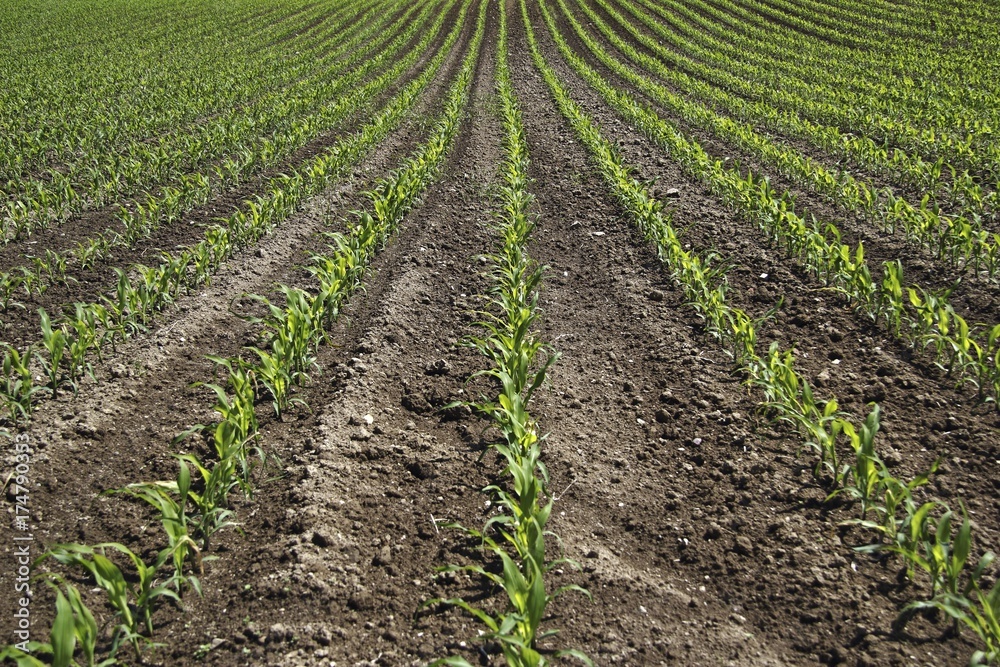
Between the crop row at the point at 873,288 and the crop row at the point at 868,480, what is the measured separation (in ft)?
2.47

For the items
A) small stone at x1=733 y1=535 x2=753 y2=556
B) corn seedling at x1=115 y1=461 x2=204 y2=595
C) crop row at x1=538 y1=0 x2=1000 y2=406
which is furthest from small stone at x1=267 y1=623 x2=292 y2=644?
crop row at x1=538 y1=0 x2=1000 y2=406

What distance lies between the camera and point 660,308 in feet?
17.6

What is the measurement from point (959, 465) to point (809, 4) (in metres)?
28.4

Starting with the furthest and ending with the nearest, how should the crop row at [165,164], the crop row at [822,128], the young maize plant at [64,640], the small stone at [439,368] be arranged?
the crop row at [822,128]
the crop row at [165,164]
the small stone at [439,368]
the young maize plant at [64,640]

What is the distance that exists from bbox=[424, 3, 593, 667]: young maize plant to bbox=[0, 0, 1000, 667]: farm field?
0.02m

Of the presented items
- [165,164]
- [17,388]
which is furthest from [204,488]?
[165,164]

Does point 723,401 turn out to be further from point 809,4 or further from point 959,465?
point 809,4

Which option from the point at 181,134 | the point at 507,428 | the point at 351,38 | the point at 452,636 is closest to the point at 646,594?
the point at 452,636

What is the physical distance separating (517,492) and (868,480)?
158cm

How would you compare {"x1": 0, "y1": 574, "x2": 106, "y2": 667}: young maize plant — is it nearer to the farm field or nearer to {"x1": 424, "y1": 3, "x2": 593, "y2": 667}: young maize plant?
the farm field

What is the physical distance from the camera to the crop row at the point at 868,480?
238 centimetres

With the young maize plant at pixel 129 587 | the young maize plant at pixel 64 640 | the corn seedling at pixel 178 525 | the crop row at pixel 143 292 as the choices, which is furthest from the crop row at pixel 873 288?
the crop row at pixel 143 292

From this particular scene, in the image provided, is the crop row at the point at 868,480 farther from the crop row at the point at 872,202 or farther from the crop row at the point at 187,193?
the crop row at the point at 187,193

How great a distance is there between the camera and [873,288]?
15.5ft
